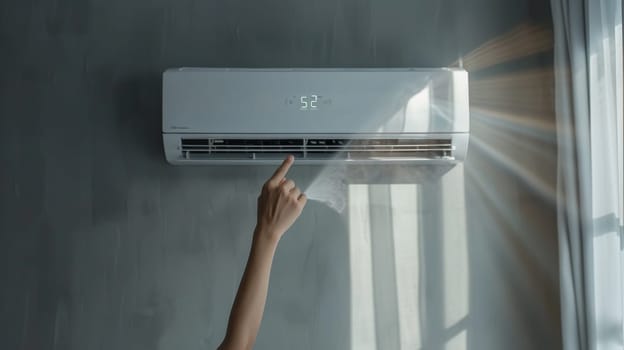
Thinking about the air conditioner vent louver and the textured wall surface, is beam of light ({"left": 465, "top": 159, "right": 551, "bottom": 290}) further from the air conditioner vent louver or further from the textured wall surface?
the air conditioner vent louver

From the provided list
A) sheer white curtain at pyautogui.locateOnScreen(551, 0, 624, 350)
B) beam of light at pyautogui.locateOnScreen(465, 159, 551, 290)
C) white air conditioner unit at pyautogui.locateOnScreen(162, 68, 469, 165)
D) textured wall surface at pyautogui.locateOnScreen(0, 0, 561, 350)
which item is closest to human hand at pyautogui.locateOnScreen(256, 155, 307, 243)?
white air conditioner unit at pyautogui.locateOnScreen(162, 68, 469, 165)

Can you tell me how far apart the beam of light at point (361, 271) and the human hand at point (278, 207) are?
0.90 m

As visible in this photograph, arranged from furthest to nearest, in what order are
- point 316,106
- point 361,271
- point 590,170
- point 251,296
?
point 361,271, point 316,106, point 590,170, point 251,296

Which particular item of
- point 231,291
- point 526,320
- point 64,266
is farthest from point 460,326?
point 64,266

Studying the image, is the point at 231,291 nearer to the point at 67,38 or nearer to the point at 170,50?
the point at 170,50

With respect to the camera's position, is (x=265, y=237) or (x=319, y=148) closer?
(x=265, y=237)

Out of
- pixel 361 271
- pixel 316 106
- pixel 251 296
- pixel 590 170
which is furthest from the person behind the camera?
pixel 361 271

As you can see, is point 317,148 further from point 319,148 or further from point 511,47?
point 511,47

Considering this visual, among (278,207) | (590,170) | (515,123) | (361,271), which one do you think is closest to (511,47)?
(515,123)

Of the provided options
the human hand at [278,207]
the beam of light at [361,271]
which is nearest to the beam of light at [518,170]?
the beam of light at [361,271]

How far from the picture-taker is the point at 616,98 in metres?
2.14

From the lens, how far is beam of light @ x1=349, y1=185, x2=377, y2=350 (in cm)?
267

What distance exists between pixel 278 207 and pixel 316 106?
0.81m

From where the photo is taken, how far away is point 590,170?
7.64ft
